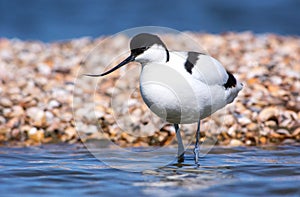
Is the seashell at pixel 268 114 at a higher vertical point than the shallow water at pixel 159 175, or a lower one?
higher

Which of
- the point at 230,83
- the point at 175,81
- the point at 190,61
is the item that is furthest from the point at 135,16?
the point at 175,81

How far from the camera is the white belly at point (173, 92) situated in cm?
505

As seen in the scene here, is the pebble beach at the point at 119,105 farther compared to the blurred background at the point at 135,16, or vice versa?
the blurred background at the point at 135,16

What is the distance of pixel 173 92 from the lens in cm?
505

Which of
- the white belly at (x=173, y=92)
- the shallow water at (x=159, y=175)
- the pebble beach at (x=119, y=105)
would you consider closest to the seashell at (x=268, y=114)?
the pebble beach at (x=119, y=105)

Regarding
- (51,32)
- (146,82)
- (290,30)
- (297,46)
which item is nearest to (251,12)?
(290,30)

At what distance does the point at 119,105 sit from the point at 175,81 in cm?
245

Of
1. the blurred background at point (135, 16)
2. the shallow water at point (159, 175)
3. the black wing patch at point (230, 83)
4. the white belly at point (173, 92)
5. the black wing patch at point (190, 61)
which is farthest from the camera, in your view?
the blurred background at point (135, 16)

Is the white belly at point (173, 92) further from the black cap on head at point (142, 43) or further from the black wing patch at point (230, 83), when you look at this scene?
the black wing patch at point (230, 83)

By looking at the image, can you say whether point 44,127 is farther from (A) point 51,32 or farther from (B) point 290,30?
(B) point 290,30

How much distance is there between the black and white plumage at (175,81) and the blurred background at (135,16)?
1002cm

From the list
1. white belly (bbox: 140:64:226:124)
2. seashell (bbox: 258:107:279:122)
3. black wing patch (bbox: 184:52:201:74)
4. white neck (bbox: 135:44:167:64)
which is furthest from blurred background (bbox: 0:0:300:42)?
white belly (bbox: 140:64:226:124)

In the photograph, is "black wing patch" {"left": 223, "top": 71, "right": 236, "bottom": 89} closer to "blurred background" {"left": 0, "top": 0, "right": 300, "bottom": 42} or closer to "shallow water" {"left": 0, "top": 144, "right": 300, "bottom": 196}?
"shallow water" {"left": 0, "top": 144, "right": 300, "bottom": 196}

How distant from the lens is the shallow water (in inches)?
178
